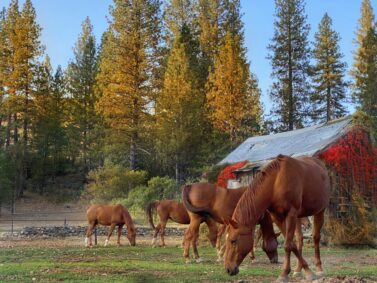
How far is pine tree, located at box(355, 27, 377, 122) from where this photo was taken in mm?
37469

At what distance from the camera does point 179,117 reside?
34125 mm

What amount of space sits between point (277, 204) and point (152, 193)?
2269 cm

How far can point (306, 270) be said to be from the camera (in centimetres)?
703

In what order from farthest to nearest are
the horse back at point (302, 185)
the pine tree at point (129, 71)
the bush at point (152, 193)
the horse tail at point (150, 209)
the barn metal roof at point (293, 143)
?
the pine tree at point (129, 71) → the bush at point (152, 193) → the barn metal roof at point (293, 143) → the horse tail at point (150, 209) → the horse back at point (302, 185)

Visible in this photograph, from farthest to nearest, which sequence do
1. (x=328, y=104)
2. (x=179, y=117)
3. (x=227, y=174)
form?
(x=328, y=104) < (x=179, y=117) < (x=227, y=174)

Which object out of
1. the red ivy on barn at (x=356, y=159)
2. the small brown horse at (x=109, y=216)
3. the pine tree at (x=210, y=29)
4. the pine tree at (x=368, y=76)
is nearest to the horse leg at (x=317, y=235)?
the red ivy on barn at (x=356, y=159)

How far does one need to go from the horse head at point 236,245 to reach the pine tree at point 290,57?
36.2 metres

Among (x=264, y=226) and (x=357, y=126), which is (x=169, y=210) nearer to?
(x=357, y=126)

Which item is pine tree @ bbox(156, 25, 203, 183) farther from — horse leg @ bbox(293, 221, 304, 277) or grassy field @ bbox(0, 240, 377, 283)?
horse leg @ bbox(293, 221, 304, 277)

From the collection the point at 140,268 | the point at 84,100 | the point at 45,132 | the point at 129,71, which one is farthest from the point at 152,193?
the point at 140,268

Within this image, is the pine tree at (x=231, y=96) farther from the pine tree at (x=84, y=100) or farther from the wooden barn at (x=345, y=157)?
the wooden barn at (x=345, y=157)

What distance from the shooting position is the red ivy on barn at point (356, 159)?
16391 millimetres

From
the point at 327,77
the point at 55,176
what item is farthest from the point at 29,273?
the point at 327,77

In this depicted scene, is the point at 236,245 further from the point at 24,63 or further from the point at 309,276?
the point at 24,63
